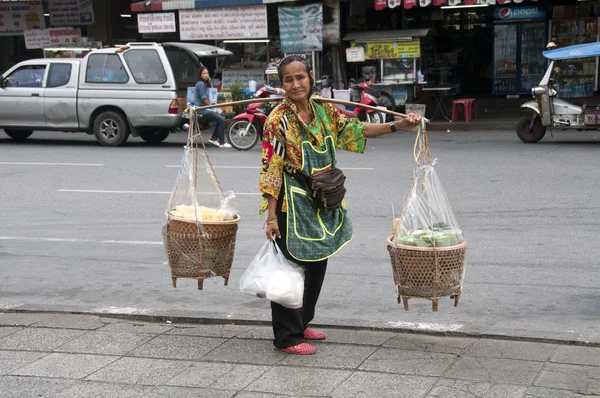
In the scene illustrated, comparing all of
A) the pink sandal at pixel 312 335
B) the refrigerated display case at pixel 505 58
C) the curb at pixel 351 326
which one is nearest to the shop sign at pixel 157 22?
the refrigerated display case at pixel 505 58

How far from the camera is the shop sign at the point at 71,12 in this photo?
2344cm

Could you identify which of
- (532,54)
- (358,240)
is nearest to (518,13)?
(532,54)

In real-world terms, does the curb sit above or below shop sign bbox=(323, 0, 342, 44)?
below

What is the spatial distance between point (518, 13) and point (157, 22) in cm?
933

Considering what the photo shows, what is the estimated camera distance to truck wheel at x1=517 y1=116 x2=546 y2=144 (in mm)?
15281

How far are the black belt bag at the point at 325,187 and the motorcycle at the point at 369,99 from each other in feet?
42.7

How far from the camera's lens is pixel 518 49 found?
22.7m

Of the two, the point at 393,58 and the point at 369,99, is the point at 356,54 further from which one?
the point at 369,99

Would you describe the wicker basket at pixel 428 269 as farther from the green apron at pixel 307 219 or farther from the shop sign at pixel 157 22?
the shop sign at pixel 157 22

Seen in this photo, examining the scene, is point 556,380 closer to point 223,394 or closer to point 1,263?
point 223,394

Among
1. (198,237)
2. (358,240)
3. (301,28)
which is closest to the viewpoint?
(198,237)

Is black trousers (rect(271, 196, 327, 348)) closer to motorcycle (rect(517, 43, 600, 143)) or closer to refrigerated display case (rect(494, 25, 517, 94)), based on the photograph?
motorcycle (rect(517, 43, 600, 143))

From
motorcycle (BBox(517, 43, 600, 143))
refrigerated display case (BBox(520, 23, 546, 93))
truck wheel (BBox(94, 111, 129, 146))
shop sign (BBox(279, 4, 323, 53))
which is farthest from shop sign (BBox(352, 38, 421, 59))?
truck wheel (BBox(94, 111, 129, 146))

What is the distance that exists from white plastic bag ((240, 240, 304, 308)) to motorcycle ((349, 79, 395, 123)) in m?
13.1
